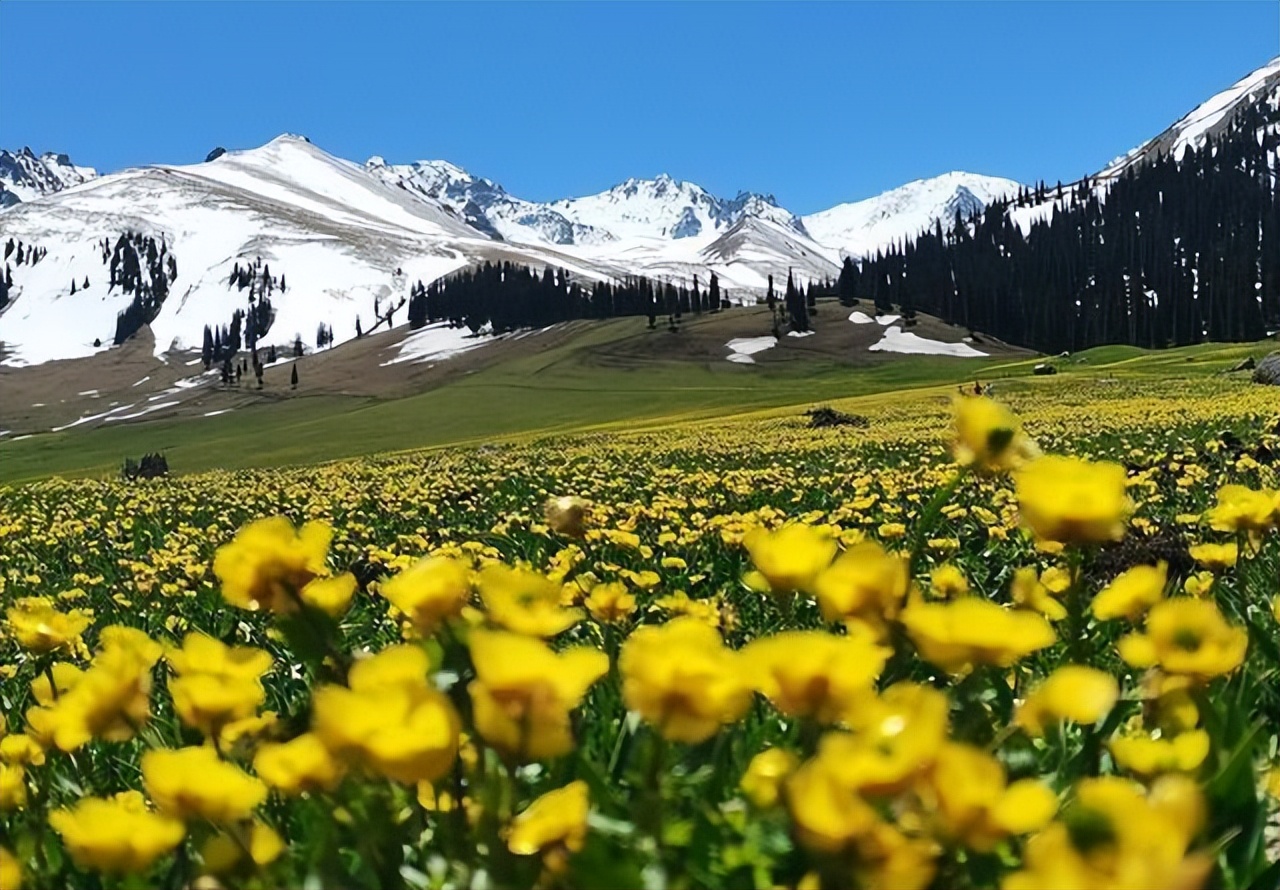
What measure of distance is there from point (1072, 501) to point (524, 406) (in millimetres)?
69590

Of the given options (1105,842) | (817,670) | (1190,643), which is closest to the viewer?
(1105,842)

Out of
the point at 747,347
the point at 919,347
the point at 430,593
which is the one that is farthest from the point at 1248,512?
the point at 747,347

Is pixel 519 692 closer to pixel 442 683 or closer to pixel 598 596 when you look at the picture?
pixel 442 683

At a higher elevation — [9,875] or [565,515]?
[565,515]

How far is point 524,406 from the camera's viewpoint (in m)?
70.4

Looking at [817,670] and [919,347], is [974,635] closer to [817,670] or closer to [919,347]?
[817,670]

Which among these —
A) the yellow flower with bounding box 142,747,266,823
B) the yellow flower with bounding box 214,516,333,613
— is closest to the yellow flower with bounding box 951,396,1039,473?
the yellow flower with bounding box 214,516,333,613

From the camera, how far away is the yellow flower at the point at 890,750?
2.92 ft

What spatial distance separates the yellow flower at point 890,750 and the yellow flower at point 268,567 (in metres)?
0.82

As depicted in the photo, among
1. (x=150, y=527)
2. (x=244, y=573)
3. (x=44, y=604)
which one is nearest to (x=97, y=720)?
(x=244, y=573)

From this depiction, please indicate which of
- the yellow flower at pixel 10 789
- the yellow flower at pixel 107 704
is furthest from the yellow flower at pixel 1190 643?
the yellow flower at pixel 10 789

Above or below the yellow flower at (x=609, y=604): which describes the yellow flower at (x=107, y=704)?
above

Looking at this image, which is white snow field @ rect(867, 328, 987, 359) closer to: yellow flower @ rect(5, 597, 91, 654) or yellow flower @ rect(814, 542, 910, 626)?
yellow flower @ rect(5, 597, 91, 654)

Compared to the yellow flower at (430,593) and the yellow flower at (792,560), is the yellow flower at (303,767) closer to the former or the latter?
the yellow flower at (430,593)
